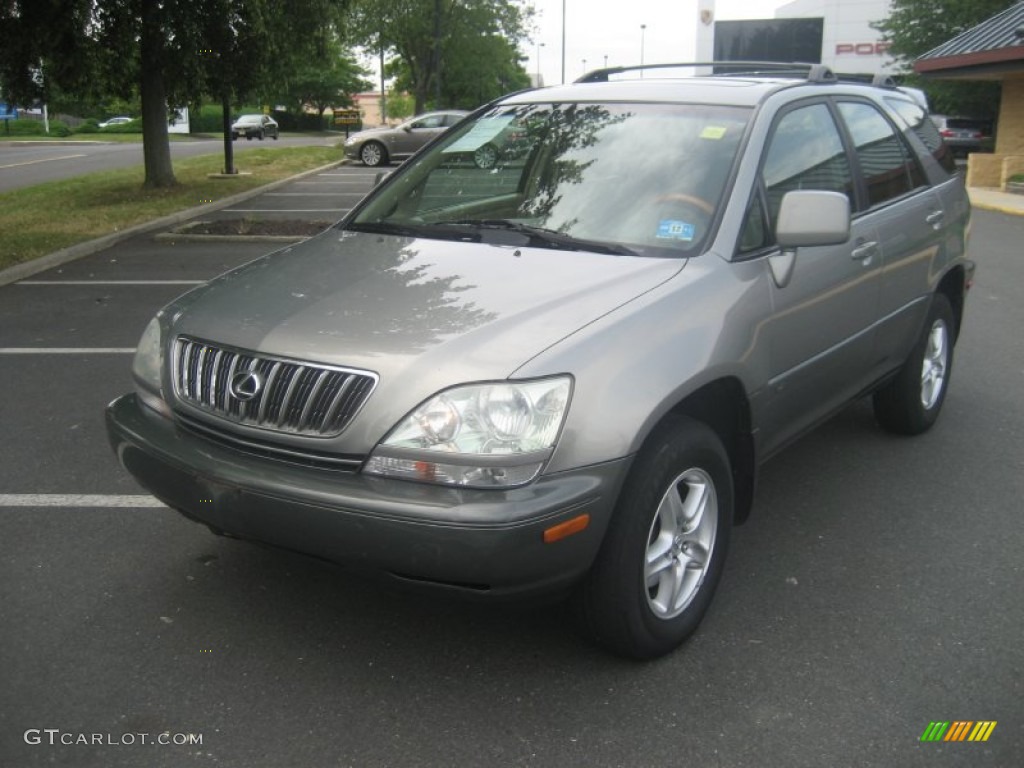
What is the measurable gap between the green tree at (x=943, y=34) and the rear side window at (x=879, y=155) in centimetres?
3413

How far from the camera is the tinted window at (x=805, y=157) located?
13.0ft

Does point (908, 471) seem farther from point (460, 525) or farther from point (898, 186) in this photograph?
point (460, 525)

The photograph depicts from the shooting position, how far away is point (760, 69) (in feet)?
17.7

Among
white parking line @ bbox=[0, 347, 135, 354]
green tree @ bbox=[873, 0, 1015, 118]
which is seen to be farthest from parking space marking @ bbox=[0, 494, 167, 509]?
green tree @ bbox=[873, 0, 1015, 118]

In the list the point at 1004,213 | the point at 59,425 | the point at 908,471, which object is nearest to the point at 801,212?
the point at 908,471

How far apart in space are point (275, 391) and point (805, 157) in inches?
95.9

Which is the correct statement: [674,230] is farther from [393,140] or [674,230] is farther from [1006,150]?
[393,140]

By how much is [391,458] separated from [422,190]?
194 centimetres

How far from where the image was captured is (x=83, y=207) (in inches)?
642

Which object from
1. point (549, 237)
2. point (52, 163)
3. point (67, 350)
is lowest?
point (67, 350)

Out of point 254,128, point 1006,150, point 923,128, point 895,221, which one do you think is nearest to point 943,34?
point 1006,150

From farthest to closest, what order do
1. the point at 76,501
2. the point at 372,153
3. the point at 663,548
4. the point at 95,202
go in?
1. the point at 372,153
2. the point at 95,202
3. the point at 76,501
4. the point at 663,548

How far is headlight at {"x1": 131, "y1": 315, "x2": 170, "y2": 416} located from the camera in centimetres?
344

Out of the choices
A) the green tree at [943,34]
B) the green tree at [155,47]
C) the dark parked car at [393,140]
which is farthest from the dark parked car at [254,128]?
the green tree at [155,47]
